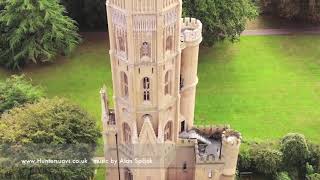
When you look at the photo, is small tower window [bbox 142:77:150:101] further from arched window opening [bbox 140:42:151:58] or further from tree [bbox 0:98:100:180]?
tree [bbox 0:98:100:180]

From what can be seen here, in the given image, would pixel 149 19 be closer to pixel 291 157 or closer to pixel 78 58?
pixel 291 157

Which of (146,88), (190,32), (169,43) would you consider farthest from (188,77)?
(169,43)

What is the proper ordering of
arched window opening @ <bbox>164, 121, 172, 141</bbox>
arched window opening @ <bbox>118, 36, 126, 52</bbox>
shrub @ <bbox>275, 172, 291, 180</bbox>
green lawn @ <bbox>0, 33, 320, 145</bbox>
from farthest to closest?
1. green lawn @ <bbox>0, 33, 320, 145</bbox>
2. shrub @ <bbox>275, 172, 291, 180</bbox>
3. arched window opening @ <bbox>164, 121, 172, 141</bbox>
4. arched window opening @ <bbox>118, 36, 126, 52</bbox>

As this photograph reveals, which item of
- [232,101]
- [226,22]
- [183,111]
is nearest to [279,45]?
[226,22]

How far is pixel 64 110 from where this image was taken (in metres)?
58.5

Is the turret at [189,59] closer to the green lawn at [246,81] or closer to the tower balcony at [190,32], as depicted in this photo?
the tower balcony at [190,32]

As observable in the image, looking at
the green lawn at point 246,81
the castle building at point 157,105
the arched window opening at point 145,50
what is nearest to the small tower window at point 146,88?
the castle building at point 157,105

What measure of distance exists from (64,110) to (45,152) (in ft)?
24.4

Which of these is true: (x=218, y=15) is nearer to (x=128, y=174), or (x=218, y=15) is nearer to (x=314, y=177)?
Answer: (x=314, y=177)

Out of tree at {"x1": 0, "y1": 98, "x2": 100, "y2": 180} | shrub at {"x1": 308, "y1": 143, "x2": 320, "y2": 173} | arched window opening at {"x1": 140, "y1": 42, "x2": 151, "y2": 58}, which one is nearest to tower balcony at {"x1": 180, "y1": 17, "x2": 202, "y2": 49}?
arched window opening at {"x1": 140, "y1": 42, "x2": 151, "y2": 58}

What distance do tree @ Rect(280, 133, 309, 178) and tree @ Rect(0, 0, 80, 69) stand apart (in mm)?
40778

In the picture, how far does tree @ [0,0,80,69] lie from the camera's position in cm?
7731

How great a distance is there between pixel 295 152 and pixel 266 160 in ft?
12.8

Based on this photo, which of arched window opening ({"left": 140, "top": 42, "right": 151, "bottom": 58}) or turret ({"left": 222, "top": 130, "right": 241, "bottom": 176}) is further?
turret ({"left": 222, "top": 130, "right": 241, "bottom": 176})
